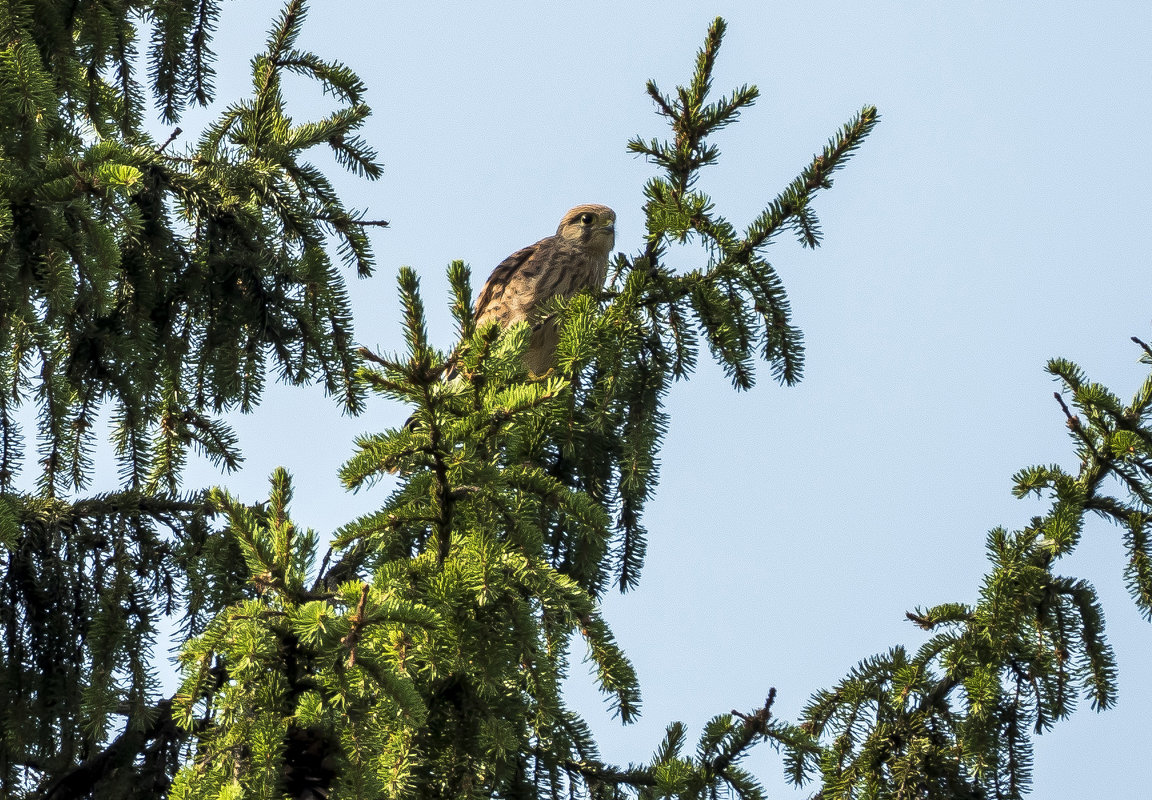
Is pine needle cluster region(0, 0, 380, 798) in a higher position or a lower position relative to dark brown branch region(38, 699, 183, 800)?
higher

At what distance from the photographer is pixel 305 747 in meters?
2.52

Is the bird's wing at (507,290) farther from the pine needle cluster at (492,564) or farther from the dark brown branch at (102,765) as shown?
the dark brown branch at (102,765)

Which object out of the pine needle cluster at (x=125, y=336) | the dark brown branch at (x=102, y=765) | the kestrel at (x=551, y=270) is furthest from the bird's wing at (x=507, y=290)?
the dark brown branch at (x=102, y=765)

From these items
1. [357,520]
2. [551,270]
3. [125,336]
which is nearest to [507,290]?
[551,270]

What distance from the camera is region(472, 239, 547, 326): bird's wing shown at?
589cm

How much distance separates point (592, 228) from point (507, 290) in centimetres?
57

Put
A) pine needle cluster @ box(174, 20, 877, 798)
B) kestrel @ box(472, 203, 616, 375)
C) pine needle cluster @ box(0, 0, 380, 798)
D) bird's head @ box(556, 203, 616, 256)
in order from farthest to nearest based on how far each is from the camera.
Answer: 1. bird's head @ box(556, 203, 616, 256)
2. kestrel @ box(472, 203, 616, 375)
3. pine needle cluster @ box(0, 0, 380, 798)
4. pine needle cluster @ box(174, 20, 877, 798)

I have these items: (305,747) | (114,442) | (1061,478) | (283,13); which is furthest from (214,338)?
(1061,478)

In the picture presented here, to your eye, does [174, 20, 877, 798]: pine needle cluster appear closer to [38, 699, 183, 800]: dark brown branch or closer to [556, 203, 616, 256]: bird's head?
[38, 699, 183, 800]: dark brown branch

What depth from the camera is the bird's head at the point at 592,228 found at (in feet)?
20.3

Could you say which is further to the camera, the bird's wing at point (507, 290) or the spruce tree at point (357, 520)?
the bird's wing at point (507, 290)

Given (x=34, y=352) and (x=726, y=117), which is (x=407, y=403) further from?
(x=34, y=352)

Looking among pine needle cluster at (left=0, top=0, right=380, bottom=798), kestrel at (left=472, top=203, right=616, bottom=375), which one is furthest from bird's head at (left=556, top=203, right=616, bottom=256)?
pine needle cluster at (left=0, top=0, right=380, bottom=798)

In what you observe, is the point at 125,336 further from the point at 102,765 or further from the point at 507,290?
the point at 507,290
